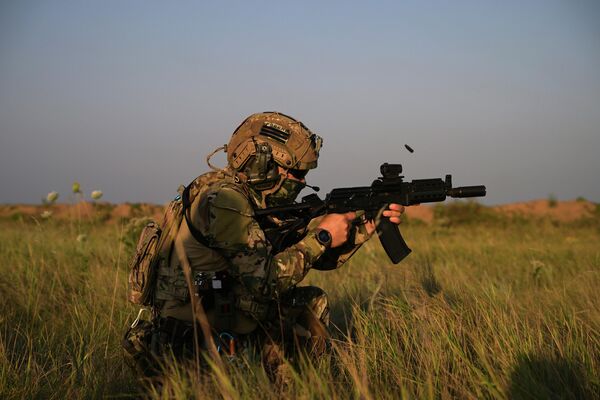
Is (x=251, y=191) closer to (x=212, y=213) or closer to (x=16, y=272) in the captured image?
(x=212, y=213)

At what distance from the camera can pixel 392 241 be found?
402 centimetres

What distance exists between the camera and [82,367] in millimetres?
3828

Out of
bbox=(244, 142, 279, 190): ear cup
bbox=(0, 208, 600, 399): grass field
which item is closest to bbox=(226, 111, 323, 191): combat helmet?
bbox=(244, 142, 279, 190): ear cup

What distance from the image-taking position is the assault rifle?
386 centimetres

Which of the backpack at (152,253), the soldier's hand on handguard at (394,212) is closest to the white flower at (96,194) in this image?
the backpack at (152,253)

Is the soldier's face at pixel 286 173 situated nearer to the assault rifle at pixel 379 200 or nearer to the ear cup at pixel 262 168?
the ear cup at pixel 262 168

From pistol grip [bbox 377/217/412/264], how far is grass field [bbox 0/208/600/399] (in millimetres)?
316

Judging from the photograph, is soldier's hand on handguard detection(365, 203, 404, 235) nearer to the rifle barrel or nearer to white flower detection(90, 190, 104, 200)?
the rifle barrel

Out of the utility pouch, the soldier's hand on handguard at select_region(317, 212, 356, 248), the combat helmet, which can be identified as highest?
the combat helmet

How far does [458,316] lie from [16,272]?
13.8 feet

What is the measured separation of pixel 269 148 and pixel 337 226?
64 cm

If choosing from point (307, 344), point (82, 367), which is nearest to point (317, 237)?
point (307, 344)

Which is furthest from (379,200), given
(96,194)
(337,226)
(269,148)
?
(96,194)

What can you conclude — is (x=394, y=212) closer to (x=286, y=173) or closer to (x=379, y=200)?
(x=379, y=200)
